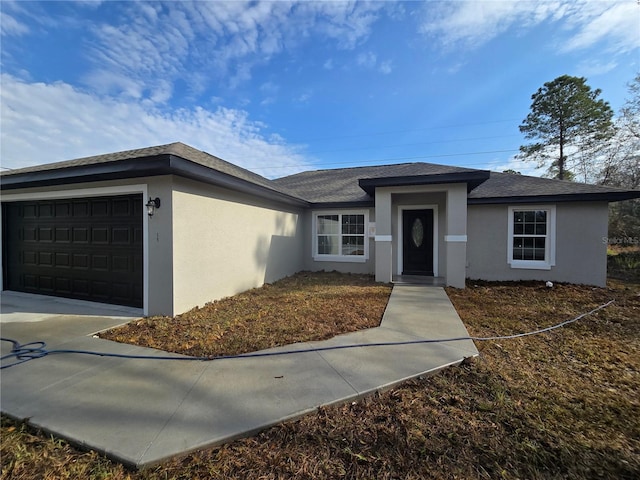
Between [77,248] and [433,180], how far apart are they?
9247 mm

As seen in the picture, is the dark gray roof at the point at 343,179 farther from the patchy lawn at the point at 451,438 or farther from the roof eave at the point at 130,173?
the patchy lawn at the point at 451,438

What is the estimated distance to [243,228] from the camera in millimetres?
7230

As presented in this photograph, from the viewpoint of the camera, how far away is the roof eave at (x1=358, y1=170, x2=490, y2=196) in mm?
7266

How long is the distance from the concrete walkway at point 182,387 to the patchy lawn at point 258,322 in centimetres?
31

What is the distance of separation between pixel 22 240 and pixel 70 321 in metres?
4.40

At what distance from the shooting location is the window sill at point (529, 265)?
879 centimetres

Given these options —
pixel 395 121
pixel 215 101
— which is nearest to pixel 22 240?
pixel 215 101

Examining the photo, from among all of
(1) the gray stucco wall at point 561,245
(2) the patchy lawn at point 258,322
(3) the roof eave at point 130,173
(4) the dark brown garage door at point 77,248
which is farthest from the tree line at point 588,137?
(4) the dark brown garage door at point 77,248

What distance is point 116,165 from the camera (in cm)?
507

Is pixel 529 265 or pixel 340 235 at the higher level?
pixel 340 235

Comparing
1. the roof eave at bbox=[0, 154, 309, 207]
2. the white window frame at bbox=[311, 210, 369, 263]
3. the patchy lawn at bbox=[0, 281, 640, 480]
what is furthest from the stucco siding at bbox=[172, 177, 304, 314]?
the patchy lawn at bbox=[0, 281, 640, 480]

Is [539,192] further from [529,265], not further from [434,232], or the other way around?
[434,232]

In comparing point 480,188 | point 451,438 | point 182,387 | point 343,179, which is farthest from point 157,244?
point 480,188

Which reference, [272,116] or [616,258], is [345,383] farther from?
[616,258]
